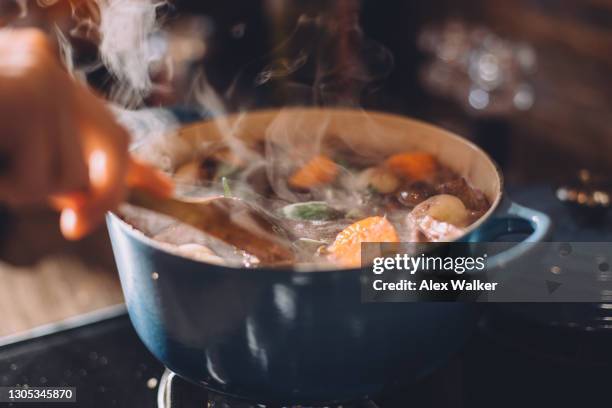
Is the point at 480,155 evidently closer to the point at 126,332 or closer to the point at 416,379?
the point at 416,379

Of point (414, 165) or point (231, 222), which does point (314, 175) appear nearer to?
point (414, 165)

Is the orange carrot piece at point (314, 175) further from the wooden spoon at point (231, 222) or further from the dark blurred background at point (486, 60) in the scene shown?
the dark blurred background at point (486, 60)

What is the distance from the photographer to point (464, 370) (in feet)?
2.84

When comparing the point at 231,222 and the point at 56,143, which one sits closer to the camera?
the point at 56,143

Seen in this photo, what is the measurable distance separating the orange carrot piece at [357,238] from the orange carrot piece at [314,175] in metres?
0.20

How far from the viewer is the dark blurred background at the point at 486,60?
2.65 meters

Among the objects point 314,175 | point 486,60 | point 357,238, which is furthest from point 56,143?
point 486,60

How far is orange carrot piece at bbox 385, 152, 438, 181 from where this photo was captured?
985mm

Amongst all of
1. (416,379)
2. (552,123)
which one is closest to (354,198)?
(416,379)

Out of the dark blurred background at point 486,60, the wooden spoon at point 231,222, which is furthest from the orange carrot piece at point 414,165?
the dark blurred background at point 486,60

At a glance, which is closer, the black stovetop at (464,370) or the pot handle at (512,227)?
the pot handle at (512,227)

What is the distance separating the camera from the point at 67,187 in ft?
1.90

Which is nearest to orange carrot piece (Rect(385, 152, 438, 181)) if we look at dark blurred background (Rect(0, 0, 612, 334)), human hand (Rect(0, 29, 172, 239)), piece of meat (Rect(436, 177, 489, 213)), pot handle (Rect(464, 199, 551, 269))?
piece of meat (Rect(436, 177, 489, 213))

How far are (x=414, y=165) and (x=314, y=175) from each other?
6.5 inches
